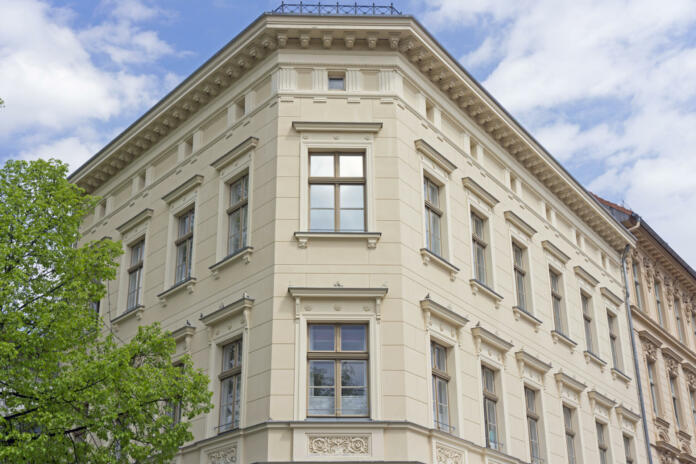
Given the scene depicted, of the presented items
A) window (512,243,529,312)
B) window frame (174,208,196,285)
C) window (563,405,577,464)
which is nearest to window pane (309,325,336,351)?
window frame (174,208,196,285)

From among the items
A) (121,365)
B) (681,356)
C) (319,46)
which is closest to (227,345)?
(121,365)

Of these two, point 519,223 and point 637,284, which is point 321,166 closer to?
point 519,223

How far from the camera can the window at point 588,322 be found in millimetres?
27906

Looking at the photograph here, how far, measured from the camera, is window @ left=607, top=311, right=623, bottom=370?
29.5 m

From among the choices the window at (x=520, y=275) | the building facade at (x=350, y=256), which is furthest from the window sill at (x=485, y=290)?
the window at (x=520, y=275)

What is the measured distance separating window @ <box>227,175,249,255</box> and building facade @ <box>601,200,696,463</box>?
1736 centimetres

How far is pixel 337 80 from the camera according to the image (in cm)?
2116

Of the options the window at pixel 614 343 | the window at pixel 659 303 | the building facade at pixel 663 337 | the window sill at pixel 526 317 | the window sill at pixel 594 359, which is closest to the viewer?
the window sill at pixel 526 317

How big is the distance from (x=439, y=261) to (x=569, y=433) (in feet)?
25.8

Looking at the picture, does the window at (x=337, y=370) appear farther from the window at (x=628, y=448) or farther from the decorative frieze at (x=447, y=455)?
the window at (x=628, y=448)

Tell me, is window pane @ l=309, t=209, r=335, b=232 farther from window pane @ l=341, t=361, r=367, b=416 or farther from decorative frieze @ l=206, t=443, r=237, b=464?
decorative frieze @ l=206, t=443, r=237, b=464

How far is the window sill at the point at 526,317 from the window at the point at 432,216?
11.7 feet

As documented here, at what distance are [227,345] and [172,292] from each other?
284 centimetres

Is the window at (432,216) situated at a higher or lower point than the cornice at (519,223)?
lower
